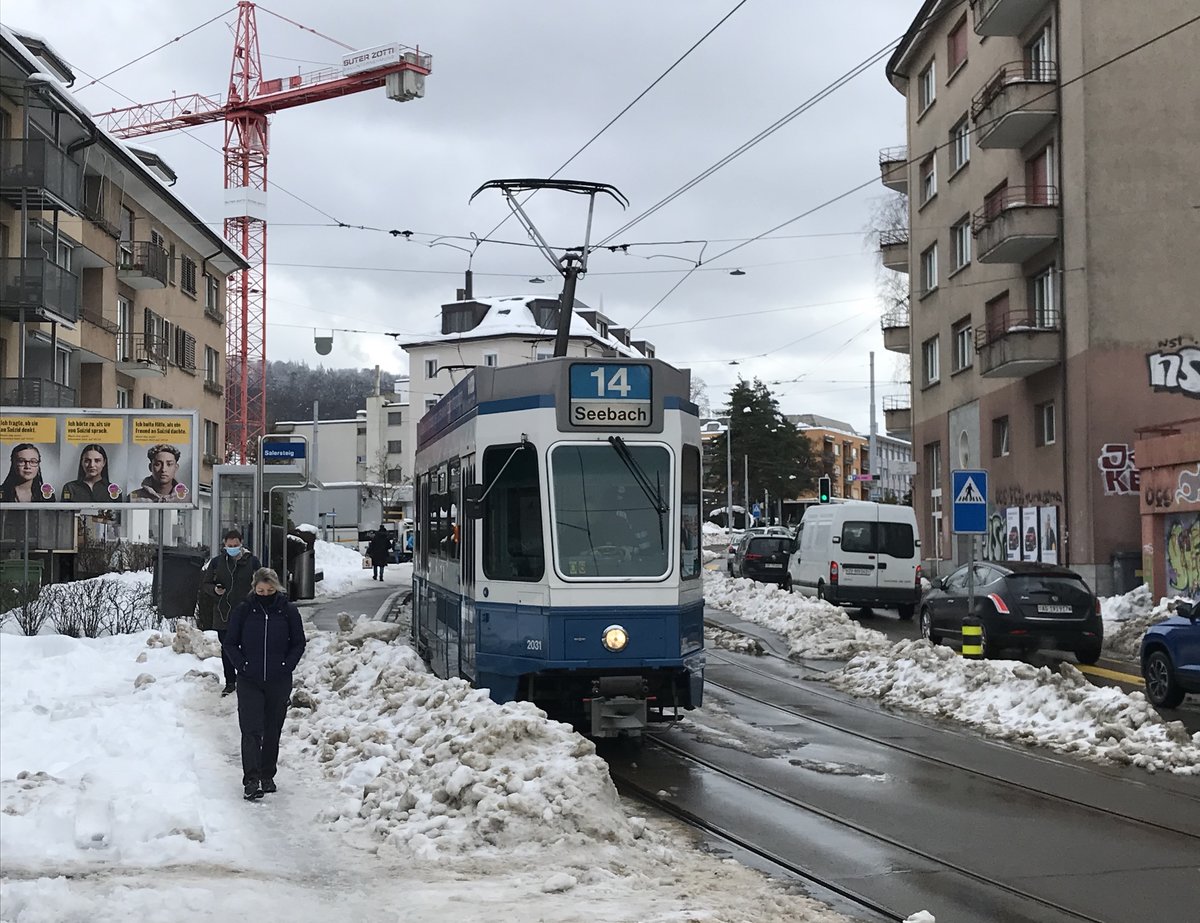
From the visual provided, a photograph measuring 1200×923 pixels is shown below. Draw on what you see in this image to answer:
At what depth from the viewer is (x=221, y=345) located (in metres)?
50.9

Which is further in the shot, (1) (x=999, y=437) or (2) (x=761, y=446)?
(2) (x=761, y=446)

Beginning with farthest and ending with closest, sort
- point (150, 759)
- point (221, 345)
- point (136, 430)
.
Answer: point (221, 345), point (136, 430), point (150, 759)

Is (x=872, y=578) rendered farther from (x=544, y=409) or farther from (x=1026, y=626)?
(x=544, y=409)

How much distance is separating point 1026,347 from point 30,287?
23.1 m

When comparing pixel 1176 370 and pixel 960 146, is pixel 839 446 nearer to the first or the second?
pixel 960 146

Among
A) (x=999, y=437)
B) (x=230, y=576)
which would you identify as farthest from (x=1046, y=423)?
(x=230, y=576)

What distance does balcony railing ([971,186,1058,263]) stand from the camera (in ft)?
108

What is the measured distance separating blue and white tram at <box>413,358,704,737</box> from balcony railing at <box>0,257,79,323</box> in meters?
22.1

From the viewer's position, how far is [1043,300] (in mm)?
34594

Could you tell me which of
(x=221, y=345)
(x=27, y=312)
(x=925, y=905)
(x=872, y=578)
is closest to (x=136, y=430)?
(x=27, y=312)

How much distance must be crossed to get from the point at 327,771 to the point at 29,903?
4.11 metres

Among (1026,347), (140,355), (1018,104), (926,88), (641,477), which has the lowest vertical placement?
(641,477)

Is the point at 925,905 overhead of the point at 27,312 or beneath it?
beneath

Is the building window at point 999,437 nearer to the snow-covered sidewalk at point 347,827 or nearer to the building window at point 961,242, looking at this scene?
the building window at point 961,242
